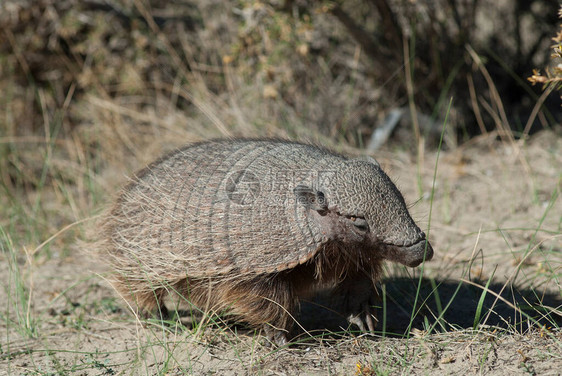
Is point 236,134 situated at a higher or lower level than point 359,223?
lower

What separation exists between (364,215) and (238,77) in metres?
4.71

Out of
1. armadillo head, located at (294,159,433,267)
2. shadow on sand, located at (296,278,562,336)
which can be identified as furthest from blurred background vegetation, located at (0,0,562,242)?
armadillo head, located at (294,159,433,267)

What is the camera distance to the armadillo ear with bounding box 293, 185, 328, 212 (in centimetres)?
388

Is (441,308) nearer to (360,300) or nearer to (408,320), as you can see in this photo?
(408,320)

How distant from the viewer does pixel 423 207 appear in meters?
6.84

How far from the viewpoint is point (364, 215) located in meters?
3.84

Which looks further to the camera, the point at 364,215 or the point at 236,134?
the point at 236,134

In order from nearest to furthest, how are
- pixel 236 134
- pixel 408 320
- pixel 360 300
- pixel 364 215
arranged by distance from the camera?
pixel 364 215 → pixel 360 300 → pixel 408 320 → pixel 236 134

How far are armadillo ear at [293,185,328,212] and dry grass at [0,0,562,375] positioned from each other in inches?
28.8

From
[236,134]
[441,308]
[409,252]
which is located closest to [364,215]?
[409,252]

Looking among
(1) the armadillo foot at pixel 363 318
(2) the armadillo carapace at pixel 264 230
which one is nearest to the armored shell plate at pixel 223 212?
(2) the armadillo carapace at pixel 264 230

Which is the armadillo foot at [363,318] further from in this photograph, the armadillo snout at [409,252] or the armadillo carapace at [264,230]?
the armadillo snout at [409,252]

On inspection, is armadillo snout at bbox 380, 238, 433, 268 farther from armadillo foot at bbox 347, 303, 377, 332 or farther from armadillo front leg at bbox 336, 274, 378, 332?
armadillo foot at bbox 347, 303, 377, 332

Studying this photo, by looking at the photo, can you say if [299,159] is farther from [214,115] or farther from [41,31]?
[41,31]
